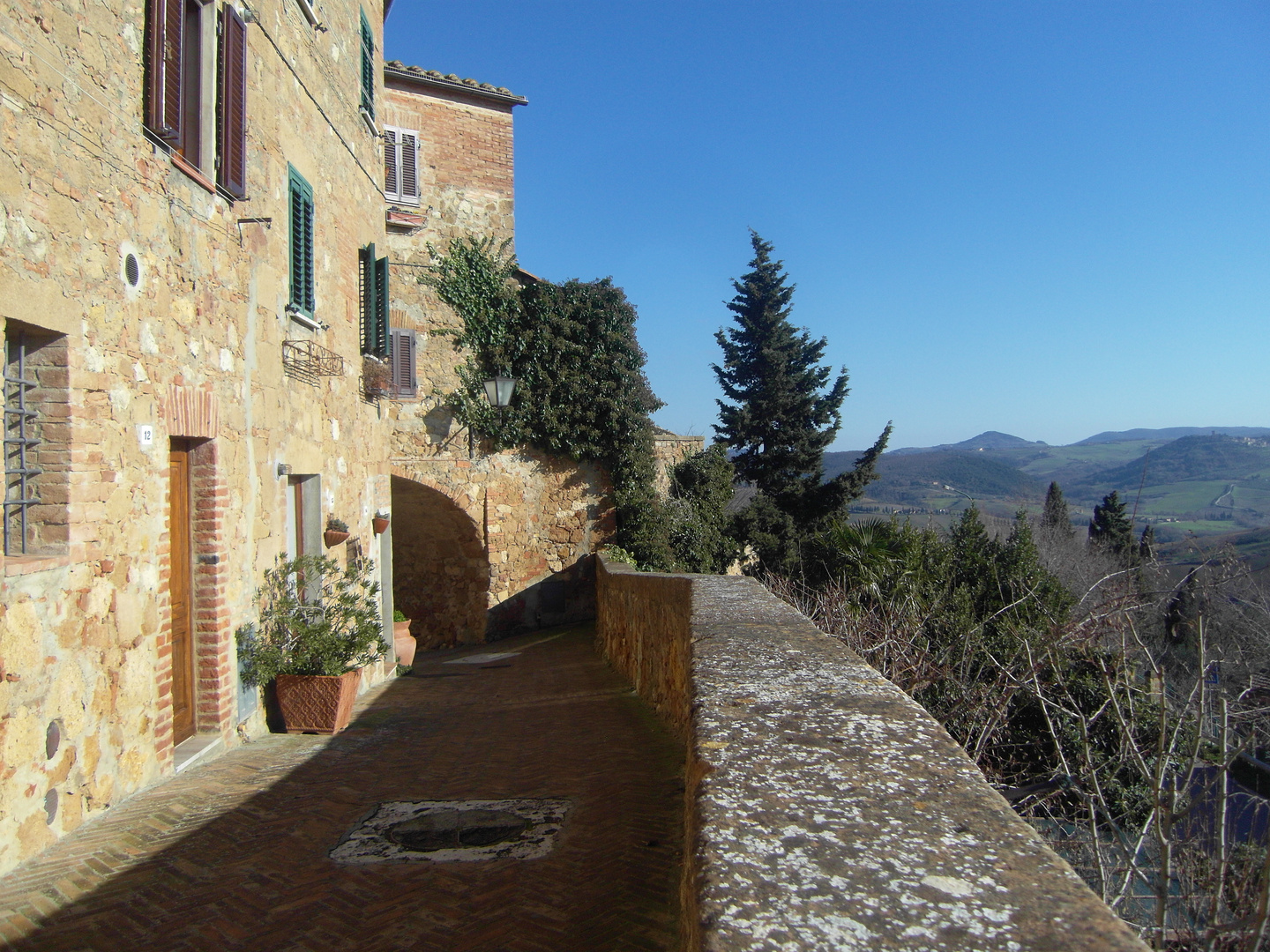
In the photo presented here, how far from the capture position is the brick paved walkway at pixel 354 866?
2.80 metres

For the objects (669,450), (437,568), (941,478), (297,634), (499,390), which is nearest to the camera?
(297,634)

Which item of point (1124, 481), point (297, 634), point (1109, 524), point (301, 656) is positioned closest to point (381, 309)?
point (297, 634)

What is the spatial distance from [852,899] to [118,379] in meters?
4.23

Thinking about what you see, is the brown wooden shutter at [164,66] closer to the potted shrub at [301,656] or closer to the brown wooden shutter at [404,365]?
the potted shrub at [301,656]

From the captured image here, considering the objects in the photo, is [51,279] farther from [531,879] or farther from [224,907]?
[531,879]

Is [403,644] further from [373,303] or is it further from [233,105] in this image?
[233,105]

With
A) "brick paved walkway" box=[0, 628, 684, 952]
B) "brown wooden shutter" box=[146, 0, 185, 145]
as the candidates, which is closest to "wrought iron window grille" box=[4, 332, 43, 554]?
"brick paved walkway" box=[0, 628, 684, 952]

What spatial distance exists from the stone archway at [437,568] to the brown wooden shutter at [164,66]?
27.3 feet

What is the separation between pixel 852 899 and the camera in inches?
54.7

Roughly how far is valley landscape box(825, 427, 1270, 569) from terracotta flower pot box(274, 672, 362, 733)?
125 ft

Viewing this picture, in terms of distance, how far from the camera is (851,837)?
5.32 ft

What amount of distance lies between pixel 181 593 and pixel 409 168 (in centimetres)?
978

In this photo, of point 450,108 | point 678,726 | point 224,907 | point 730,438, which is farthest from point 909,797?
point 730,438

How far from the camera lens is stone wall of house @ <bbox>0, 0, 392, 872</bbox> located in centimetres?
348
